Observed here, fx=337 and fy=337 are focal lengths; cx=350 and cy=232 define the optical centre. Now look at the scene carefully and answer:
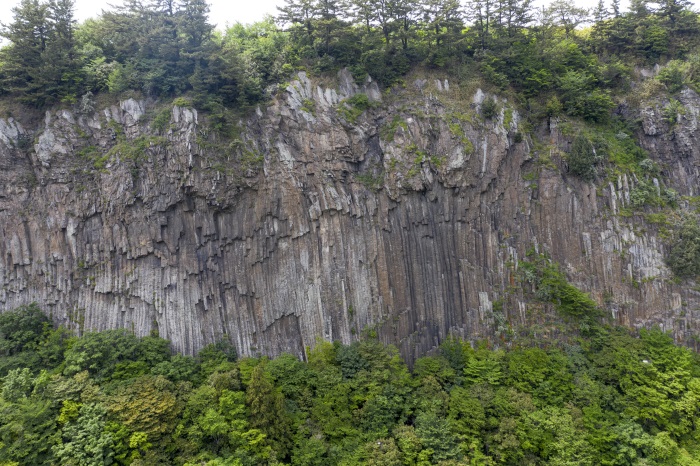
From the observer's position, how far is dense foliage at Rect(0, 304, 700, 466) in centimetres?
1554

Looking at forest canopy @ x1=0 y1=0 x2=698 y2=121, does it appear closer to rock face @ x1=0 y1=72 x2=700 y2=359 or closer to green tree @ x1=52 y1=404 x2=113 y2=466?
rock face @ x1=0 y1=72 x2=700 y2=359

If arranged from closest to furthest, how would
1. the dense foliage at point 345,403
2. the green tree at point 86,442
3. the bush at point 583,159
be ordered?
the green tree at point 86,442 < the dense foliage at point 345,403 < the bush at point 583,159

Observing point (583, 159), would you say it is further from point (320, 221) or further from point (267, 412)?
point (267, 412)

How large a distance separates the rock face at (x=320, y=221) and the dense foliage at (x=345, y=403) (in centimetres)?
205

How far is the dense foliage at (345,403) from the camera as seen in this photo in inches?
612

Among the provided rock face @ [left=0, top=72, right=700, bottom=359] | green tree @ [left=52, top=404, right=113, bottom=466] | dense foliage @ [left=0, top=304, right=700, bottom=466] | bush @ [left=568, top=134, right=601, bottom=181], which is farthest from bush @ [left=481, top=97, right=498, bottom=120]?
green tree @ [left=52, top=404, right=113, bottom=466]

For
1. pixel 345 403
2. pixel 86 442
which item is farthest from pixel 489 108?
pixel 86 442

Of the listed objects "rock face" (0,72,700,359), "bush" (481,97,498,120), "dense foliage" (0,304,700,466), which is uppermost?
"bush" (481,97,498,120)

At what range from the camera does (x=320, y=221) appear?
72.4ft

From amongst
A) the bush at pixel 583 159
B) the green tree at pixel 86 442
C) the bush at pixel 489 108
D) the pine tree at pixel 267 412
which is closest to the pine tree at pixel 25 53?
the green tree at pixel 86 442

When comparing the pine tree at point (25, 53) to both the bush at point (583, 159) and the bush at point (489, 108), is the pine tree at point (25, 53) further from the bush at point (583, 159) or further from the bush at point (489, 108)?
the bush at point (583, 159)

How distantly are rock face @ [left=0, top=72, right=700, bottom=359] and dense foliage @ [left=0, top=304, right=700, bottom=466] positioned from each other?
2.05m

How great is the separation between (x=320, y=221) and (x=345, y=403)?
35.6ft

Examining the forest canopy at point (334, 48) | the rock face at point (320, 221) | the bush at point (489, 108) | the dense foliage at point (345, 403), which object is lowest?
the dense foliage at point (345, 403)
